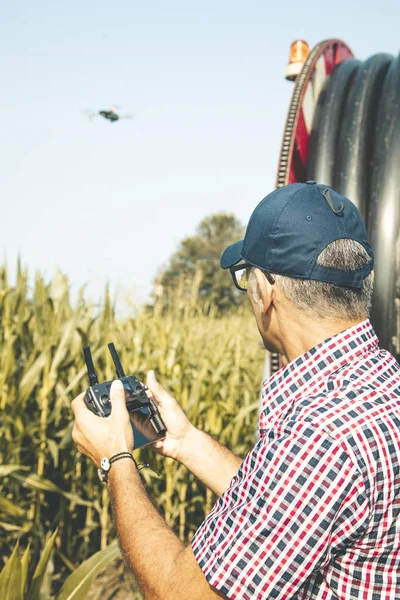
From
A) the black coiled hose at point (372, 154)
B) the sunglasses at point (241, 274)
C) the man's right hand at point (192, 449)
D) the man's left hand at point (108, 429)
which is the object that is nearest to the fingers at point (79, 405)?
the man's left hand at point (108, 429)

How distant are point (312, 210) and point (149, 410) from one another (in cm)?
76

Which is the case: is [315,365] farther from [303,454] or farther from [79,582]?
[79,582]

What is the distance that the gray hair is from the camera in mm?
1472

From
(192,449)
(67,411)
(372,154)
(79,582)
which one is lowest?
(79,582)

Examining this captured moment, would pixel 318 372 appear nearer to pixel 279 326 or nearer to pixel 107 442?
pixel 279 326

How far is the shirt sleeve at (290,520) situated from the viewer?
122cm

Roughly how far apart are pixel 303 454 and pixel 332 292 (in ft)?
1.27

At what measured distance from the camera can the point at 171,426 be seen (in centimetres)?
209

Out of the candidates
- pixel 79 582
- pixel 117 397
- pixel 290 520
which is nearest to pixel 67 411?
pixel 79 582

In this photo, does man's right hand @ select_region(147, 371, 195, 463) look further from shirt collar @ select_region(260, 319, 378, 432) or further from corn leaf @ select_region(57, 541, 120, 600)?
shirt collar @ select_region(260, 319, 378, 432)

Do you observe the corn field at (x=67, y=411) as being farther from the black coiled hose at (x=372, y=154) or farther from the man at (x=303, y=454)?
the man at (x=303, y=454)

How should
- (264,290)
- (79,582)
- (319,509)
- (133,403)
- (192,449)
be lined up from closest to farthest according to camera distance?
(319,509) → (264,290) → (133,403) → (192,449) → (79,582)

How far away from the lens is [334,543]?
1.26 m

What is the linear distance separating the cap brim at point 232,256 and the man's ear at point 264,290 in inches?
5.8
